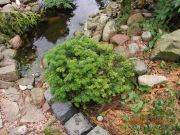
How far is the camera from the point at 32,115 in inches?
209

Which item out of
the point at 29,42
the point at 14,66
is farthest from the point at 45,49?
the point at 14,66

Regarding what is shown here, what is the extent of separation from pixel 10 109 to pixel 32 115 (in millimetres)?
425

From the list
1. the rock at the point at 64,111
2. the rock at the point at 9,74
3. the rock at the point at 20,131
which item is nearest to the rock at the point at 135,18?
the rock at the point at 64,111

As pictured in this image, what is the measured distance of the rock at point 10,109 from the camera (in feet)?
17.6

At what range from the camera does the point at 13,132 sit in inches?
199

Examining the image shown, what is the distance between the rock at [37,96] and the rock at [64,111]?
52cm

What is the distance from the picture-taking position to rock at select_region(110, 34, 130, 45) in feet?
19.3

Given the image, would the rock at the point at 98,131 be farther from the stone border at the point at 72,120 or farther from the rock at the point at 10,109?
the rock at the point at 10,109

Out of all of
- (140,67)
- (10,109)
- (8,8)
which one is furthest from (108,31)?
(8,8)

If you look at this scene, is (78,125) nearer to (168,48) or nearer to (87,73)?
(87,73)

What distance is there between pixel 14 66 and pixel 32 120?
1.33 m

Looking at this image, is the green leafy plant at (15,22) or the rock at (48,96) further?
the green leafy plant at (15,22)

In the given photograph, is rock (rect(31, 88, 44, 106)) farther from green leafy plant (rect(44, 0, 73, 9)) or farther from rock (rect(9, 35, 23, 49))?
green leafy plant (rect(44, 0, 73, 9))

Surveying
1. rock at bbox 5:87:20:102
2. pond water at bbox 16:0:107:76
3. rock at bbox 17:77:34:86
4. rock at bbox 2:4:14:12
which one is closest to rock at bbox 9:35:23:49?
pond water at bbox 16:0:107:76
